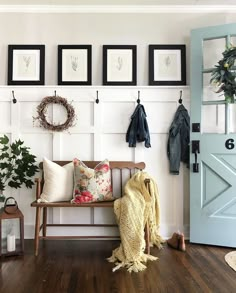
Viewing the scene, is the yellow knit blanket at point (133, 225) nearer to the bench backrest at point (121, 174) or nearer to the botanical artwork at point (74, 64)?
the bench backrest at point (121, 174)

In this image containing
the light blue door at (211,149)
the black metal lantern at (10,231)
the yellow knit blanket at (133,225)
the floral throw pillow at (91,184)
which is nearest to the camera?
the yellow knit blanket at (133,225)

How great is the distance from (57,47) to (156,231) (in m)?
2.30

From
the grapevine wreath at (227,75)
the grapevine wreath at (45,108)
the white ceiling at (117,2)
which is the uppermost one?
the white ceiling at (117,2)

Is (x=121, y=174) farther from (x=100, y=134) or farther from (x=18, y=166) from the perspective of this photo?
(x=18, y=166)

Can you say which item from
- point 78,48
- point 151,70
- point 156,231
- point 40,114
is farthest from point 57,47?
point 156,231

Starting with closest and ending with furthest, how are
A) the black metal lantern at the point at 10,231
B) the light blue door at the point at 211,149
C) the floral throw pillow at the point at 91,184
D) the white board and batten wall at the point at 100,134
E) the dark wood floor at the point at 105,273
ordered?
the dark wood floor at the point at 105,273
the black metal lantern at the point at 10,231
the floral throw pillow at the point at 91,184
the light blue door at the point at 211,149
the white board and batten wall at the point at 100,134

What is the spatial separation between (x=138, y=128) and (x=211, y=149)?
0.79 metres

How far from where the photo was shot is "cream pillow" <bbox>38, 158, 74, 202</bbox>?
285cm

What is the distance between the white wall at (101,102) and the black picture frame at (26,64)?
0.07 meters

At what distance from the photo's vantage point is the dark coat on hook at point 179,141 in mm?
3158

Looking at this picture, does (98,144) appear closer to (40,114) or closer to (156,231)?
(40,114)

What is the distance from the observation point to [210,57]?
10.5 ft

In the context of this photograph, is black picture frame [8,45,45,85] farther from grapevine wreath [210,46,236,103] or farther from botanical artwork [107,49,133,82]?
grapevine wreath [210,46,236,103]

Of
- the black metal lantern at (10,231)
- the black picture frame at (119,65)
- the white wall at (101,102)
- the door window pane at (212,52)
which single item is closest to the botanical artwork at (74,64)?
the white wall at (101,102)
